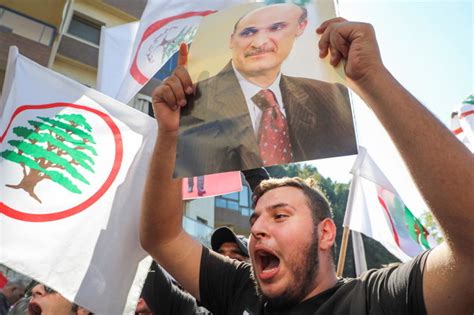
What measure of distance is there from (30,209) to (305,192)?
1.25 metres

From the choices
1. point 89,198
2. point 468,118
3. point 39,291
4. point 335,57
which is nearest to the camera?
point 335,57

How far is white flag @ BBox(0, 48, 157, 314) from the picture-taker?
174 centimetres

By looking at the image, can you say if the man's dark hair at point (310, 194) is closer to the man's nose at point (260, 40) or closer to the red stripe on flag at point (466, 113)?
the man's nose at point (260, 40)

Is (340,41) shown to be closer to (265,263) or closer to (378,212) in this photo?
(265,263)

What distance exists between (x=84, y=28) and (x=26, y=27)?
291cm

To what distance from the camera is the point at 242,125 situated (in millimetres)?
1564

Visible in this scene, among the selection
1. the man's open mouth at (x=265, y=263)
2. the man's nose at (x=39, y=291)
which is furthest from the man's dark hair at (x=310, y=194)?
the man's nose at (x=39, y=291)

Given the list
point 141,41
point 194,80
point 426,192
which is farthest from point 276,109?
point 141,41

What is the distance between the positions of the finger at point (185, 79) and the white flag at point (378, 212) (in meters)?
2.67

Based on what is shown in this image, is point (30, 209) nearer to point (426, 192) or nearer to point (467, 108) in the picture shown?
point (426, 192)

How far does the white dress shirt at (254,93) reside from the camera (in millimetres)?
1505

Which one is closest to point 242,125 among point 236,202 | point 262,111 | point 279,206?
point 262,111

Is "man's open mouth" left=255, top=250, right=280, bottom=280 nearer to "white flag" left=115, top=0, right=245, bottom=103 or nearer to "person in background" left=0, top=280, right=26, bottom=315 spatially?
"white flag" left=115, top=0, right=245, bottom=103

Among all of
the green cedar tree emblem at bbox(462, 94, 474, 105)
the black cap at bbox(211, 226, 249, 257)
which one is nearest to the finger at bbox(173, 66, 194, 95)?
the black cap at bbox(211, 226, 249, 257)
